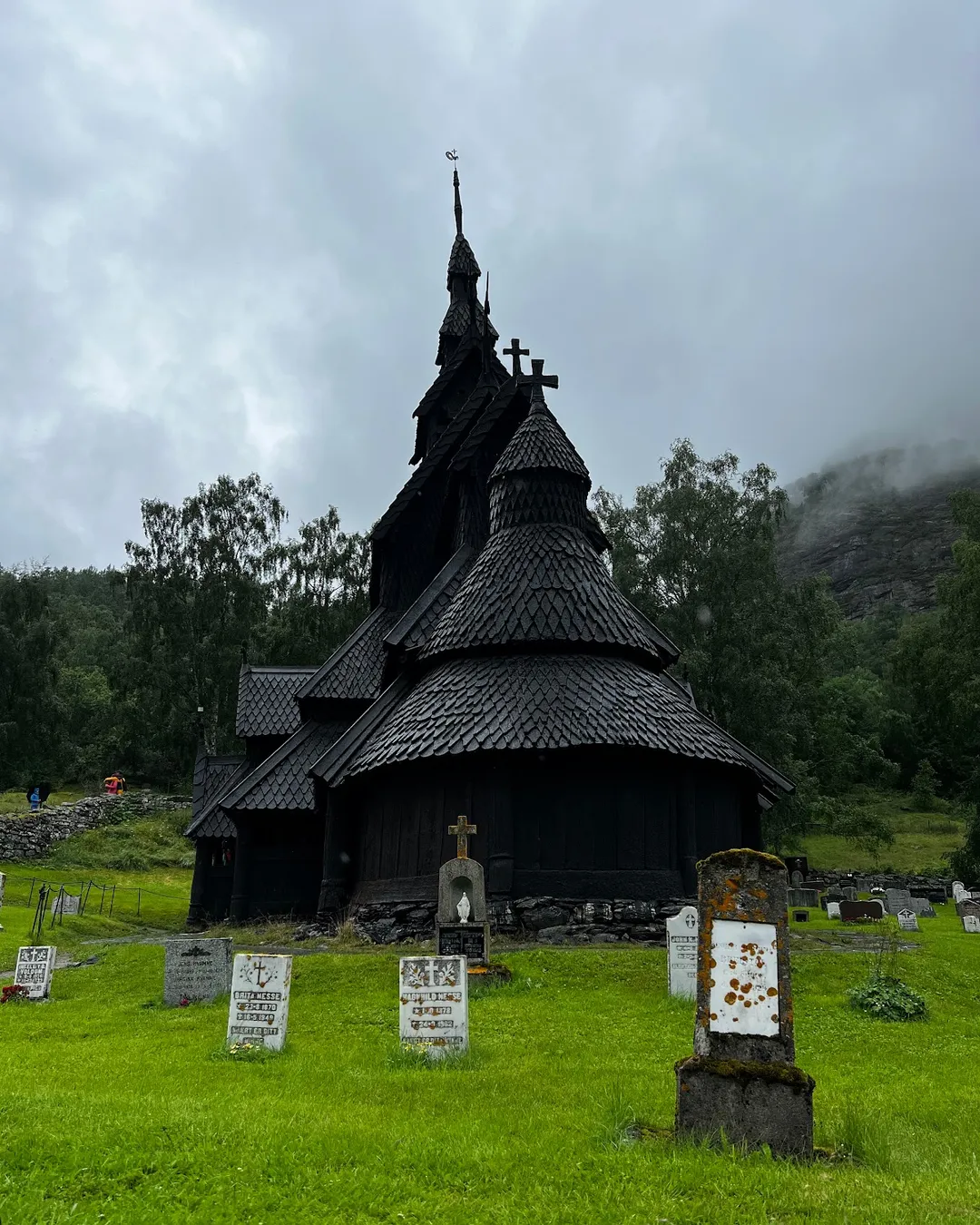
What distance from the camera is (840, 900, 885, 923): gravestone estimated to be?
20.3 meters

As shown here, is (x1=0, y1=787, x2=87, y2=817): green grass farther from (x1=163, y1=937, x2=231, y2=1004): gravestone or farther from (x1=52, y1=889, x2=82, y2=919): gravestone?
(x1=163, y1=937, x2=231, y2=1004): gravestone

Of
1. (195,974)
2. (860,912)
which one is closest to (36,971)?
(195,974)

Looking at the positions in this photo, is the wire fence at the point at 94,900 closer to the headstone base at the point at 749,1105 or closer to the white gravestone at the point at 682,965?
the white gravestone at the point at 682,965

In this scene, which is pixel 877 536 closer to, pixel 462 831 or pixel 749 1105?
pixel 462 831

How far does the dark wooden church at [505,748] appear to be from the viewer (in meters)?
14.8

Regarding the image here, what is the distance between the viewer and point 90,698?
168 feet

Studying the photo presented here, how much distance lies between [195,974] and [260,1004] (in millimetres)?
3267

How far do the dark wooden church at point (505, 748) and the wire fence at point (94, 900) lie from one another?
110 inches

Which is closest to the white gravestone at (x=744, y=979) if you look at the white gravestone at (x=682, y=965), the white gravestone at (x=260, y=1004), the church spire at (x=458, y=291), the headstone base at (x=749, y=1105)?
the headstone base at (x=749, y=1105)

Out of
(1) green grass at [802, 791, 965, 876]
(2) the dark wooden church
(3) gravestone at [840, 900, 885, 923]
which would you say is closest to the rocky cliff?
(1) green grass at [802, 791, 965, 876]

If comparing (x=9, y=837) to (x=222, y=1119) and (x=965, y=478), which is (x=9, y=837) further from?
(x=965, y=478)

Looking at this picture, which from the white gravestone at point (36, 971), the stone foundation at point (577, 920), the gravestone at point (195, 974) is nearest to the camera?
the gravestone at point (195, 974)

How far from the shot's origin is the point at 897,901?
76.2ft

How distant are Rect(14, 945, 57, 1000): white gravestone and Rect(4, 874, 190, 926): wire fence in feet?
29.4
